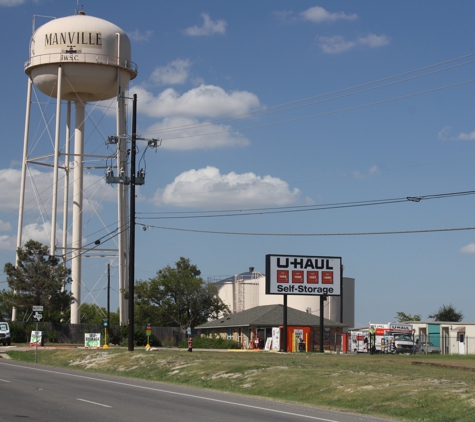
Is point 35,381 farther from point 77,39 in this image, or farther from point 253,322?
point 253,322

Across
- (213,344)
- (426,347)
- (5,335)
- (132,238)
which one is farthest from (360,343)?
(132,238)

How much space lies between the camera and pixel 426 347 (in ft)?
200

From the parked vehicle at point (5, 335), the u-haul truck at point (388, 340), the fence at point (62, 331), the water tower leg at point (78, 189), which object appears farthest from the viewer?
the fence at point (62, 331)

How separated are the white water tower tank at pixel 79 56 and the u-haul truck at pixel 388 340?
26.5 meters

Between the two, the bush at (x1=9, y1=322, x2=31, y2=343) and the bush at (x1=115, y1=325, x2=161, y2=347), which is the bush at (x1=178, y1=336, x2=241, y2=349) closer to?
the bush at (x1=115, y1=325, x2=161, y2=347)

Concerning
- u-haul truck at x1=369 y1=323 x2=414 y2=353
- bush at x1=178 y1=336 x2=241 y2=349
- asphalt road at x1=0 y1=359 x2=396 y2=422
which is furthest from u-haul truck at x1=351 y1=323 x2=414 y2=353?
asphalt road at x1=0 y1=359 x2=396 y2=422

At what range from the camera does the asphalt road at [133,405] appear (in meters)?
16.5

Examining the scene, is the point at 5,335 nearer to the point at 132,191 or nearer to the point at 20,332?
the point at 20,332

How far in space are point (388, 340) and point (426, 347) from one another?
294cm

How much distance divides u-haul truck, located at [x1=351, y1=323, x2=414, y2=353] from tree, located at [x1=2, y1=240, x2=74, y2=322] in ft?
76.9

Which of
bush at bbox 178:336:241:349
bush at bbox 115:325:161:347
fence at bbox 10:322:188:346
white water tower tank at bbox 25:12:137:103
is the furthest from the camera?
bush at bbox 178:336:241:349

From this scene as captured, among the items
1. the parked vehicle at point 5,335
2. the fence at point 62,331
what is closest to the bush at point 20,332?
the fence at point 62,331

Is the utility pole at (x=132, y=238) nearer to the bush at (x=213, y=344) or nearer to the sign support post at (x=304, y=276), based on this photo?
the sign support post at (x=304, y=276)

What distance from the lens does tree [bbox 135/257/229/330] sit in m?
85.9
